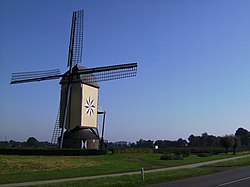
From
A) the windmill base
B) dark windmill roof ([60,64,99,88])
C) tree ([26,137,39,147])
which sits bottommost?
the windmill base

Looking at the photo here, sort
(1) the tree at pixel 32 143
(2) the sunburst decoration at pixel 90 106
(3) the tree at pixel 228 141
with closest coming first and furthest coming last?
(2) the sunburst decoration at pixel 90 106 → (3) the tree at pixel 228 141 → (1) the tree at pixel 32 143

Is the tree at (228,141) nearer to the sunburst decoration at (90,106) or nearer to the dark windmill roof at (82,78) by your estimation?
the sunburst decoration at (90,106)

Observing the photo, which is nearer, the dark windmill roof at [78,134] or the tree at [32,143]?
the dark windmill roof at [78,134]

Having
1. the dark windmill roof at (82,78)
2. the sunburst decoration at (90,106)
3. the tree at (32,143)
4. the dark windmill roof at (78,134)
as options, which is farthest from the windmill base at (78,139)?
the tree at (32,143)

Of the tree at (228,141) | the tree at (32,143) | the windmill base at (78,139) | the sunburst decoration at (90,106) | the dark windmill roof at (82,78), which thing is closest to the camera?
the windmill base at (78,139)

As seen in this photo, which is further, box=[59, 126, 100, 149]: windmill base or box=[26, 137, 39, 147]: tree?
box=[26, 137, 39, 147]: tree

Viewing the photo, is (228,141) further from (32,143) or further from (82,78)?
(32,143)

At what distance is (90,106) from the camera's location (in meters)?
54.2

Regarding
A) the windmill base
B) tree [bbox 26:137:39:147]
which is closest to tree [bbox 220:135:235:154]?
the windmill base

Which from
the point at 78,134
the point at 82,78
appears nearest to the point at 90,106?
the point at 82,78

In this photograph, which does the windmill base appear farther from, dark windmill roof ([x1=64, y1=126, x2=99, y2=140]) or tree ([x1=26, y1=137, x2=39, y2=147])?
tree ([x1=26, y1=137, x2=39, y2=147])

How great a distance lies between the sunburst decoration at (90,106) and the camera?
53281 millimetres

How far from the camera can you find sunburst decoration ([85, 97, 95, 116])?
53281mm

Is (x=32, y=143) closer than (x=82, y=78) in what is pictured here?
No
